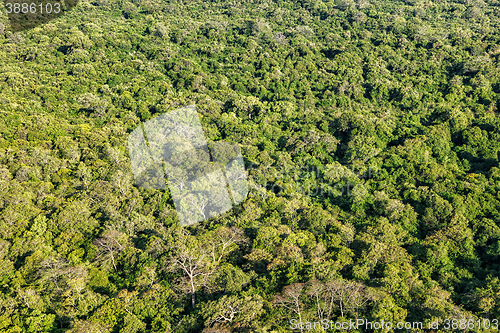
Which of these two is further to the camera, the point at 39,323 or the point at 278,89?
the point at 278,89

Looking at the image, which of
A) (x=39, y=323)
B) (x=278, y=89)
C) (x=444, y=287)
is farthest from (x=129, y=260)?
(x=278, y=89)

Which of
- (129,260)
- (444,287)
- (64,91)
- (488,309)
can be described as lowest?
(64,91)

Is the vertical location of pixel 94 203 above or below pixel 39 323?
below

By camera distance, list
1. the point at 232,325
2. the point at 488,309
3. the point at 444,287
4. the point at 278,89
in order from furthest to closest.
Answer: the point at 278,89 → the point at 444,287 → the point at 488,309 → the point at 232,325

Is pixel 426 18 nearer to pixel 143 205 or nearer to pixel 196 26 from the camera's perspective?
pixel 196 26

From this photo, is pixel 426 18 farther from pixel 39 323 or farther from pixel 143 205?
pixel 39 323

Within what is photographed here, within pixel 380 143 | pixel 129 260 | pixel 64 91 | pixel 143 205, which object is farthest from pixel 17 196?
pixel 380 143

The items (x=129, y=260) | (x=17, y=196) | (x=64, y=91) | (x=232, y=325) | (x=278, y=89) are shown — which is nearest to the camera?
A: (x=232, y=325)
